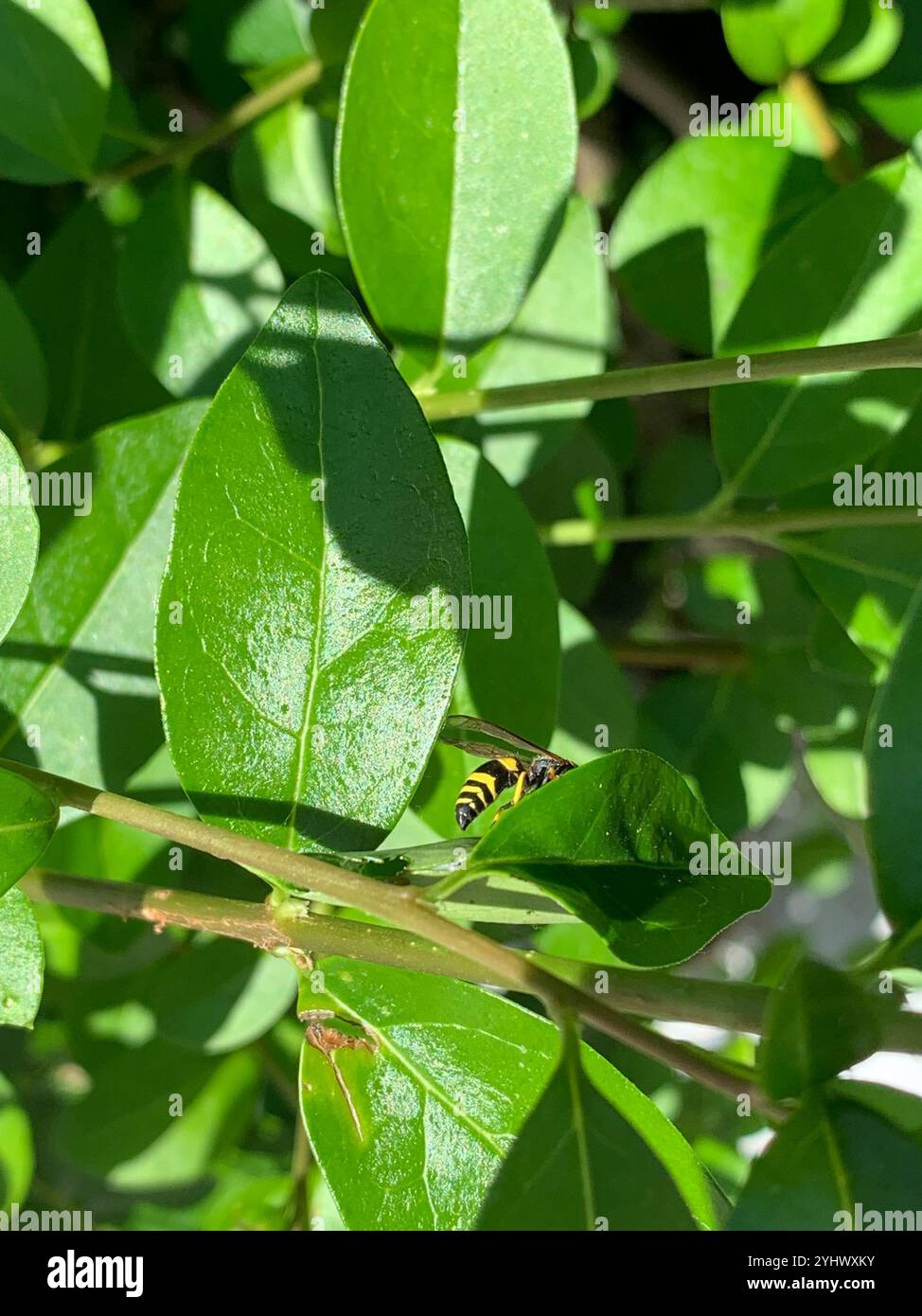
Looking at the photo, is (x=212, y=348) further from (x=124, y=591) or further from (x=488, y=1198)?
(x=488, y=1198)

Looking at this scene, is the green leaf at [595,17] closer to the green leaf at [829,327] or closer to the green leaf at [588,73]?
the green leaf at [588,73]

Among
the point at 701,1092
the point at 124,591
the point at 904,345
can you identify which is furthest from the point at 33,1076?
the point at 904,345

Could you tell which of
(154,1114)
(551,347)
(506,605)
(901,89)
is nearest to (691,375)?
(506,605)

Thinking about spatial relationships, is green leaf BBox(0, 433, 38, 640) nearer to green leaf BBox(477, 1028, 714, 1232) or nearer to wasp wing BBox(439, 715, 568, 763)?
wasp wing BBox(439, 715, 568, 763)

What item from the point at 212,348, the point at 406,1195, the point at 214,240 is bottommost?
the point at 406,1195

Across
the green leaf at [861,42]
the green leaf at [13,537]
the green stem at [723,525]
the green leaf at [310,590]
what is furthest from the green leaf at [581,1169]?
the green leaf at [861,42]

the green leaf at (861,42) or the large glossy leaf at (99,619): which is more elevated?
the green leaf at (861,42)

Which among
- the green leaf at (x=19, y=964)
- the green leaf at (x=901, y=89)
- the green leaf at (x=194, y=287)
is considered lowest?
the green leaf at (x=19, y=964)
